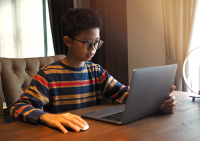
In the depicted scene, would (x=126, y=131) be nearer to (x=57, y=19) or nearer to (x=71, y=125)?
(x=71, y=125)

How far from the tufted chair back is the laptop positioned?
0.70m

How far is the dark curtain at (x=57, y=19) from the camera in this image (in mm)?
3207

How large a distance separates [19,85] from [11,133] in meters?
0.75

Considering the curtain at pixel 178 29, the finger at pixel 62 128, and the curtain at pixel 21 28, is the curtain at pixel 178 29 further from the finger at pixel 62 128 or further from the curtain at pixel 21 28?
the curtain at pixel 21 28

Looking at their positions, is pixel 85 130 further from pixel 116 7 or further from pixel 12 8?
pixel 12 8

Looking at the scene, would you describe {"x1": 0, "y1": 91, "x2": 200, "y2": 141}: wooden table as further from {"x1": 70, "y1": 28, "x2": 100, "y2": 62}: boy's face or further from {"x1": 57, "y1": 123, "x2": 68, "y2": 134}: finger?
{"x1": 70, "y1": 28, "x2": 100, "y2": 62}: boy's face

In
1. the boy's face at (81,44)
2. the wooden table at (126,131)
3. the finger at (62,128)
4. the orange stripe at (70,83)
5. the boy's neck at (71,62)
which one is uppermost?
the boy's face at (81,44)

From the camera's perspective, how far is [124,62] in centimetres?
251

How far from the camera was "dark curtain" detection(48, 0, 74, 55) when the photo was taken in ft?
10.5

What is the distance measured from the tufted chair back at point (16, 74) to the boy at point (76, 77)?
0.25 metres

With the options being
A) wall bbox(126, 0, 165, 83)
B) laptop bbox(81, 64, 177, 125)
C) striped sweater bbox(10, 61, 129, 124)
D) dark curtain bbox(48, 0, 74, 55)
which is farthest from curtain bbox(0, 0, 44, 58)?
laptop bbox(81, 64, 177, 125)

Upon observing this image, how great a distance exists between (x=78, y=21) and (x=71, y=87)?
401mm

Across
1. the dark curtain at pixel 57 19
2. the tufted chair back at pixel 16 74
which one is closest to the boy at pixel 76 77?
the tufted chair back at pixel 16 74

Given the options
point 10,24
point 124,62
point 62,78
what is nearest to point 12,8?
point 10,24
